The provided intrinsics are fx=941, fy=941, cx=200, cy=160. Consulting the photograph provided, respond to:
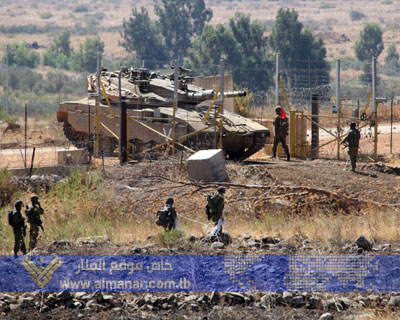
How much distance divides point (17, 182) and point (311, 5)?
9932 cm

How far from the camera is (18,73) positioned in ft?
181

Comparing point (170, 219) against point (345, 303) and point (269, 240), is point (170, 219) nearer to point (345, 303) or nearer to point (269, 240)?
point (269, 240)

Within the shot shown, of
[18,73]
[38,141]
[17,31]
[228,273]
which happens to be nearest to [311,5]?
[17,31]

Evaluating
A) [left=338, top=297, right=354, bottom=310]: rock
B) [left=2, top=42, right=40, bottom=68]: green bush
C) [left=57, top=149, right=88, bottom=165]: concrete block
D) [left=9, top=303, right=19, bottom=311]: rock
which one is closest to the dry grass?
[left=338, top=297, right=354, bottom=310]: rock

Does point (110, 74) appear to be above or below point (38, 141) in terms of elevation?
above

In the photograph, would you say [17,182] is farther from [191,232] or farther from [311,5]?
[311,5]

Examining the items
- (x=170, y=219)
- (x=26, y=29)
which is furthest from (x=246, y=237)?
(x=26, y=29)

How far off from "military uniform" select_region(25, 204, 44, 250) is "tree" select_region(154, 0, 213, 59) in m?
50.7

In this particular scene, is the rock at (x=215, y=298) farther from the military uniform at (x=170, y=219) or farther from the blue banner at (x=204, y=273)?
the military uniform at (x=170, y=219)

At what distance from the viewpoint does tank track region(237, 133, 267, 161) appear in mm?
21344

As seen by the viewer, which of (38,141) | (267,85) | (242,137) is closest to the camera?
(242,137)

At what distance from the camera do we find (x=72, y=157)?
21.2 m

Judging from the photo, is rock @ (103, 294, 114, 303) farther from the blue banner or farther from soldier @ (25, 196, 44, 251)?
soldier @ (25, 196, 44, 251)

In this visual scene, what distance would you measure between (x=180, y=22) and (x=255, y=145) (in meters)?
48.2
